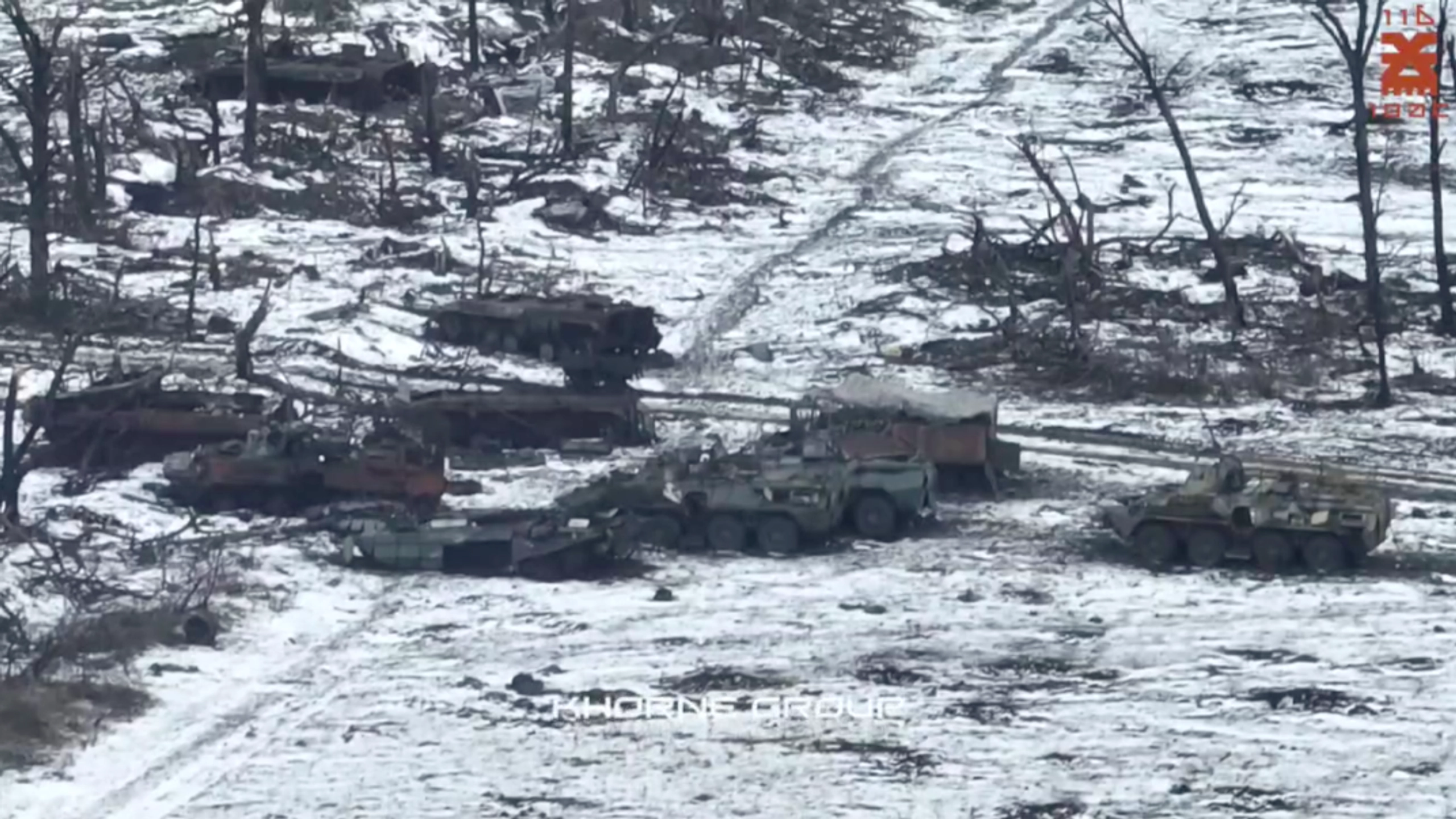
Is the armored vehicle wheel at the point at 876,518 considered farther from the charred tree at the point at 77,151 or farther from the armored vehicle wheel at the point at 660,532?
the charred tree at the point at 77,151

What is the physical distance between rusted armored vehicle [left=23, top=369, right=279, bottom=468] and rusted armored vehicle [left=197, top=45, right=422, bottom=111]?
78.6ft

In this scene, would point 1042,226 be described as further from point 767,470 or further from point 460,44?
point 460,44

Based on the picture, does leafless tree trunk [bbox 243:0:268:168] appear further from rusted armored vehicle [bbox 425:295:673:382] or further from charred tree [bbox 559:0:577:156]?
rusted armored vehicle [bbox 425:295:673:382]

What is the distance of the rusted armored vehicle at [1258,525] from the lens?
27625 mm

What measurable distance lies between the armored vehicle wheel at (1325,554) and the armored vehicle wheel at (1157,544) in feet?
4.72

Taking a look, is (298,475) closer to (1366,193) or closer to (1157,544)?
(1157,544)

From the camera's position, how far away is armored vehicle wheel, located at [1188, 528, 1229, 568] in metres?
28.1

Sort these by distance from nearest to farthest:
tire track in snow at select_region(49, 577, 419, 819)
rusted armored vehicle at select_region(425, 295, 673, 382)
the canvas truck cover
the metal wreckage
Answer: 1. tire track in snow at select_region(49, 577, 419, 819)
2. the metal wreckage
3. the canvas truck cover
4. rusted armored vehicle at select_region(425, 295, 673, 382)

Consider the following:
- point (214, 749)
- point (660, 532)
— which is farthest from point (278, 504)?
point (214, 749)

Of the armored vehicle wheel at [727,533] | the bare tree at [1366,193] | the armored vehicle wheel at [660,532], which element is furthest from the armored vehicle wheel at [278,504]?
the bare tree at [1366,193]

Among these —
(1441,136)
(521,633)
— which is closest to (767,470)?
(521,633)

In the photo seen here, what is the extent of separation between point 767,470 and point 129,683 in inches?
360

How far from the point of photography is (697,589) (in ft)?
88.8

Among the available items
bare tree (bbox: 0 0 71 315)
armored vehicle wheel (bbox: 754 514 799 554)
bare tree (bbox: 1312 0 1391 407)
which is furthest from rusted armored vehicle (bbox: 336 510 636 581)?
bare tree (bbox: 1312 0 1391 407)
